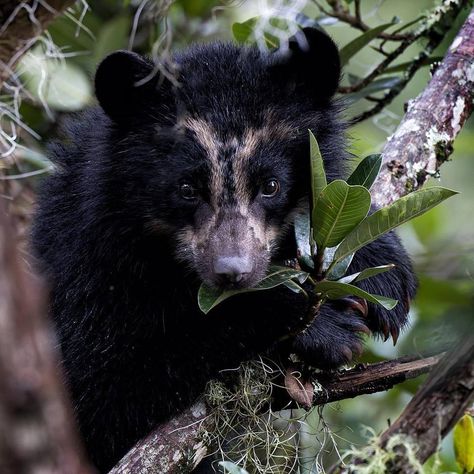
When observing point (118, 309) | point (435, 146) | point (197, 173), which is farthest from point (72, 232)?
point (435, 146)

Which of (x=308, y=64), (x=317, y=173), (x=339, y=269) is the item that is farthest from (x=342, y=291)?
(x=308, y=64)

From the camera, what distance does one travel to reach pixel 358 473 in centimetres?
235

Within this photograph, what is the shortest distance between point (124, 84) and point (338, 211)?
4.28ft

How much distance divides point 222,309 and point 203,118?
0.81m

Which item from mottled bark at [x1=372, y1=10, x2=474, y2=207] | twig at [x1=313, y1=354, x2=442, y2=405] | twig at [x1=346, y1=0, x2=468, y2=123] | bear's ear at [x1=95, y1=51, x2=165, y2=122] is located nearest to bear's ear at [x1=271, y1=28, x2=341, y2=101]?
mottled bark at [x1=372, y1=10, x2=474, y2=207]

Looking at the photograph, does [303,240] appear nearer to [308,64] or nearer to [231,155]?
[231,155]

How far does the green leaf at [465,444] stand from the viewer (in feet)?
8.98

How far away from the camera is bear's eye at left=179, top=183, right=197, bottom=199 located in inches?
152

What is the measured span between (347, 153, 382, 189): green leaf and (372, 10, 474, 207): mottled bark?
0.78 meters

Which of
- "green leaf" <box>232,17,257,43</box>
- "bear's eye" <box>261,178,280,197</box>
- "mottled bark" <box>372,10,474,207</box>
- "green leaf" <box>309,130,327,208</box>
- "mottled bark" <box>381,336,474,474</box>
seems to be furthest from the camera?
"green leaf" <box>232,17,257,43</box>

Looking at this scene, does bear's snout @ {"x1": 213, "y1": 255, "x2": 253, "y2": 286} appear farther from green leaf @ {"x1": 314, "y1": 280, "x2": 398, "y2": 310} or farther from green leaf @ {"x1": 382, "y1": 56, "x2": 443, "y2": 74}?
green leaf @ {"x1": 382, "y1": 56, "x2": 443, "y2": 74}

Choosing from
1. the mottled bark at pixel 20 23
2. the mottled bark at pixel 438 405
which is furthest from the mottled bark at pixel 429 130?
the mottled bark at pixel 438 405

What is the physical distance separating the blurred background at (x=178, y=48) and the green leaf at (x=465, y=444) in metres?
1.41

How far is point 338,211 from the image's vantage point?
10.5ft
